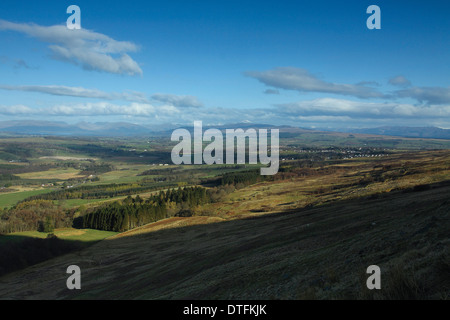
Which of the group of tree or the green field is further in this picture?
the group of tree

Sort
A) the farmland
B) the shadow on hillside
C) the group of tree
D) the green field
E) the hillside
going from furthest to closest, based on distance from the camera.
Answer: the group of tree
the green field
the shadow on hillside
the farmland
the hillside

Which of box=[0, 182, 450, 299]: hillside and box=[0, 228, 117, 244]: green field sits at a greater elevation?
box=[0, 182, 450, 299]: hillside

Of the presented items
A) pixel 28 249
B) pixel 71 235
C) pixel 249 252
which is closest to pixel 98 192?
pixel 71 235

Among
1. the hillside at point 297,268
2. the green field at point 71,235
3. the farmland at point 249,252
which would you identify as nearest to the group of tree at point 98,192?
the farmland at point 249,252

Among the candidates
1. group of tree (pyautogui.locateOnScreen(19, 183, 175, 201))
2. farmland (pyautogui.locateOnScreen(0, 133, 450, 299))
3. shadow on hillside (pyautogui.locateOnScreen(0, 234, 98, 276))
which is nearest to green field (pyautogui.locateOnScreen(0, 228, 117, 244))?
shadow on hillside (pyautogui.locateOnScreen(0, 234, 98, 276))

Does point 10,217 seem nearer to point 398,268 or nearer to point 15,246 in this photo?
point 15,246

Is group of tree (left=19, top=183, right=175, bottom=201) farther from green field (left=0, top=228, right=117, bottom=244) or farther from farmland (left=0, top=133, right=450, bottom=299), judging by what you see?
green field (left=0, top=228, right=117, bottom=244)

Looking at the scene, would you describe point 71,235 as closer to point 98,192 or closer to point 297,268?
point 297,268

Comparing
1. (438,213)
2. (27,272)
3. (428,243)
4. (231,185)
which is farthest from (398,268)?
(231,185)

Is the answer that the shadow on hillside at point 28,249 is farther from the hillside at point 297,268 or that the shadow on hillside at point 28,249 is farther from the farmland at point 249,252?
the hillside at point 297,268
